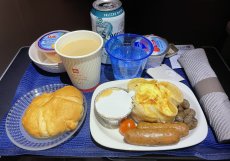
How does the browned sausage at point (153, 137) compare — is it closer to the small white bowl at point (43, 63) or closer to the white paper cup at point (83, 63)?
the white paper cup at point (83, 63)

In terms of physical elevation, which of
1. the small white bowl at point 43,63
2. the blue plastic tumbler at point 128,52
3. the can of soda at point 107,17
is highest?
the can of soda at point 107,17

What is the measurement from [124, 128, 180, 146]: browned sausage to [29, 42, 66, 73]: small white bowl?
1.23 feet

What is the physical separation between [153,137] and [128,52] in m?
0.37

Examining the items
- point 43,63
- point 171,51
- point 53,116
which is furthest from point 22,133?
point 171,51

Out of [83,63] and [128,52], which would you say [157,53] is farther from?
[83,63]

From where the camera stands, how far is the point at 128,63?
2.30ft

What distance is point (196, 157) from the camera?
587 millimetres

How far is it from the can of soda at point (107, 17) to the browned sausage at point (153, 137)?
352 millimetres

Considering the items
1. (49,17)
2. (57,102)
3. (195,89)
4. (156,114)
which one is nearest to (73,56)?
(57,102)

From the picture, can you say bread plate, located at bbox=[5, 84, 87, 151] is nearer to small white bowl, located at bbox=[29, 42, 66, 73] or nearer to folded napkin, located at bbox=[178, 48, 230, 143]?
small white bowl, located at bbox=[29, 42, 66, 73]

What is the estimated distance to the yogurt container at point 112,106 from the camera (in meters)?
0.59

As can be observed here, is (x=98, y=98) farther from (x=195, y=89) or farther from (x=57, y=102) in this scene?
(x=195, y=89)

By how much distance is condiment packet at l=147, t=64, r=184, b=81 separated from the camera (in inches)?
30.3

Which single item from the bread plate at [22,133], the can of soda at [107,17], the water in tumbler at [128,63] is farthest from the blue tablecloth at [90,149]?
the can of soda at [107,17]
